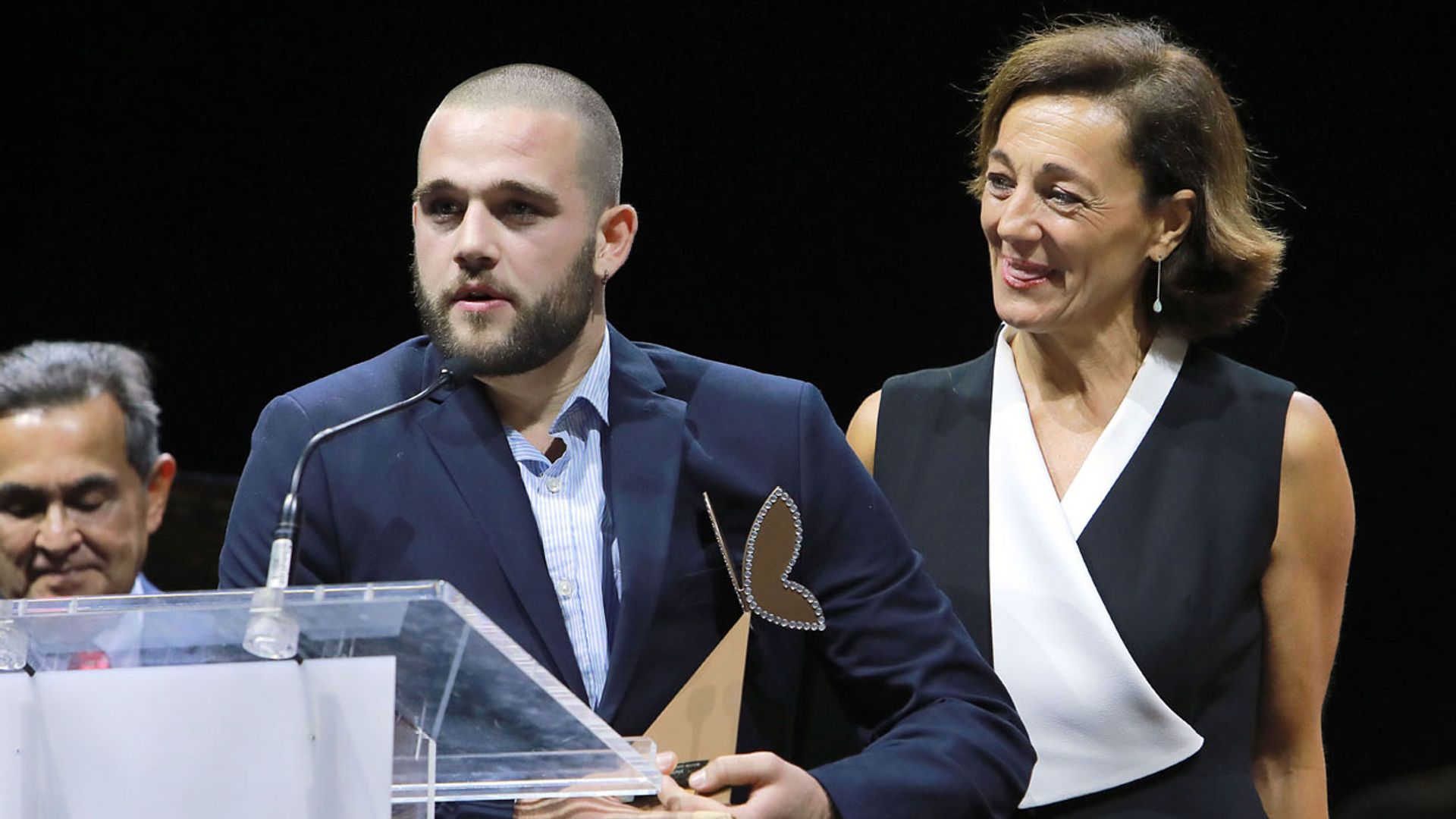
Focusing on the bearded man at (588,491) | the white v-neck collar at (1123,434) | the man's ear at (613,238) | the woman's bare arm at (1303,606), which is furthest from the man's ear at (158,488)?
the woman's bare arm at (1303,606)

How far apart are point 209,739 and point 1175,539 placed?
1522mm

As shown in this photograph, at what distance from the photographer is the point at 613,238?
213 cm

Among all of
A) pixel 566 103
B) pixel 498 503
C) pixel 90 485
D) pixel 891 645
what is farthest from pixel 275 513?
pixel 90 485

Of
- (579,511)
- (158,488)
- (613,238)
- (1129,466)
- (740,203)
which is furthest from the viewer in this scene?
(740,203)

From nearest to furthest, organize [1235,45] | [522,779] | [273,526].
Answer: [522,779] → [273,526] → [1235,45]

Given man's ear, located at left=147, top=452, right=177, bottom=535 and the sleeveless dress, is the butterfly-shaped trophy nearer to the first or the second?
the sleeveless dress

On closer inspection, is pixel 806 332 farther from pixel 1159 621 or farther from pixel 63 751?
pixel 63 751

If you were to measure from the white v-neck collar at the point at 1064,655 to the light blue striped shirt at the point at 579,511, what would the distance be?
718mm

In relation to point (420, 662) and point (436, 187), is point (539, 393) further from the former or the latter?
point (420, 662)

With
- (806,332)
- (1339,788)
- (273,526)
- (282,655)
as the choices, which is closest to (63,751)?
(282,655)

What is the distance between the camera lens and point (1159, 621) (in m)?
2.47

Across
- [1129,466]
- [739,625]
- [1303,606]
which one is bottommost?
Result: [1303,606]

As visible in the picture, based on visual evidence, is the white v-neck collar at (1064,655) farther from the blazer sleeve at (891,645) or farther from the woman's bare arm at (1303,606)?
the blazer sleeve at (891,645)

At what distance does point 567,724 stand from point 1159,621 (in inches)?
48.1
